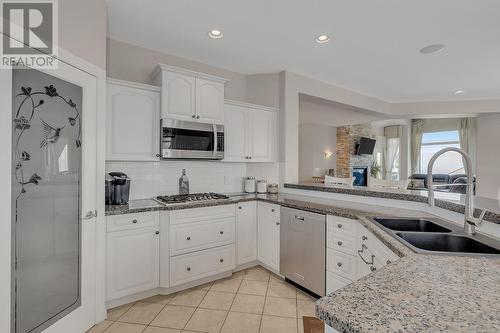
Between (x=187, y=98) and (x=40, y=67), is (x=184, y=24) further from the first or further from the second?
(x=40, y=67)

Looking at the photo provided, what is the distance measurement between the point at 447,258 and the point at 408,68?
3339 millimetres

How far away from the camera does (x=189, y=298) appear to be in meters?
2.39

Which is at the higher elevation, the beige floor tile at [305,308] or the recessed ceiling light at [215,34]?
the recessed ceiling light at [215,34]

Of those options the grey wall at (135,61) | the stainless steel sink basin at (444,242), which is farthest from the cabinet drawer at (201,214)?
the stainless steel sink basin at (444,242)

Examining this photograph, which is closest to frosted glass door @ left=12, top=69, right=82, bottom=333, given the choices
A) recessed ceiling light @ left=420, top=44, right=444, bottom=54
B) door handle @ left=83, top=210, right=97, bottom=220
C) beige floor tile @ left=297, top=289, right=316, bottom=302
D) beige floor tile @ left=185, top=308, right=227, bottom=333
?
door handle @ left=83, top=210, right=97, bottom=220

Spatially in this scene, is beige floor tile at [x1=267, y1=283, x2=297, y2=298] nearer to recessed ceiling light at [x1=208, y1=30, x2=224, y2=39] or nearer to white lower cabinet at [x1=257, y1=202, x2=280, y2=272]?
white lower cabinet at [x1=257, y1=202, x2=280, y2=272]

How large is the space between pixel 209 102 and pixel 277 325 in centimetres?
235

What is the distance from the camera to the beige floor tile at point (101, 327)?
1.92 metres

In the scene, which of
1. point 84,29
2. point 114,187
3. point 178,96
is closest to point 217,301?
point 114,187

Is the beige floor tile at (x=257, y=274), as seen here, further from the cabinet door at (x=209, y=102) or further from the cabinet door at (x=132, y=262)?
the cabinet door at (x=209, y=102)

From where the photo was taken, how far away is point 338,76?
3.71 metres

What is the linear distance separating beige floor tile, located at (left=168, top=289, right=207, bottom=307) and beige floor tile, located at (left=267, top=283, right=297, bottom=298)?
689 millimetres

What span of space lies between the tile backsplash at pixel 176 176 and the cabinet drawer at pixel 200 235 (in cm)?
68

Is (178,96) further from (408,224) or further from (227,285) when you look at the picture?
(408,224)
